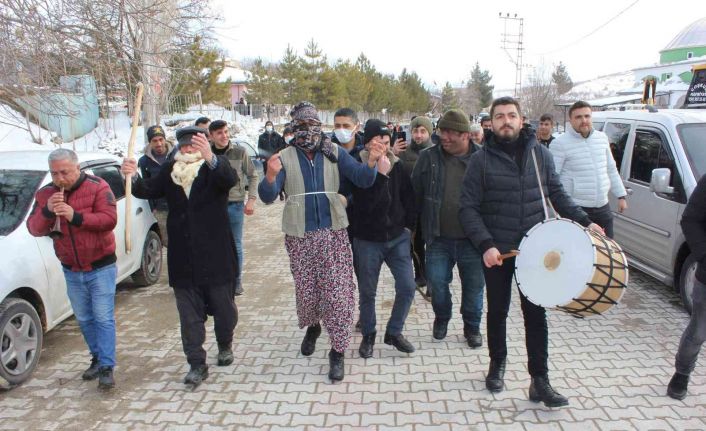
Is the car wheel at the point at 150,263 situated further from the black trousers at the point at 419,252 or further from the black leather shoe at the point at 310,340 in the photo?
the black trousers at the point at 419,252

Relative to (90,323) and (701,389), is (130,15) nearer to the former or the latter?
(90,323)

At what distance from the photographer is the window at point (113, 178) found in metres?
5.67

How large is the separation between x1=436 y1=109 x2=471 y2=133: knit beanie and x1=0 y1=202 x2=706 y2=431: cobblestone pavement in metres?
1.86

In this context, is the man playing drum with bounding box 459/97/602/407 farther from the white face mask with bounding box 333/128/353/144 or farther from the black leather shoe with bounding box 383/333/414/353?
the white face mask with bounding box 333/128/353/144

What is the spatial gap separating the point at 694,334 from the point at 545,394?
3.54 ft

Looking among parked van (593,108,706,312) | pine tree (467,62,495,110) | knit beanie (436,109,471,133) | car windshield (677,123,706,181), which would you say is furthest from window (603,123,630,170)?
pine tree (467,62,495,110)

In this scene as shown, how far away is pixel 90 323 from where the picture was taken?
3922 mm

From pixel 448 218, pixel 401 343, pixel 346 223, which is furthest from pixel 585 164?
pixel 346 223

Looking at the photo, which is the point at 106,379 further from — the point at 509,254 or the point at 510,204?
the point at 510,204

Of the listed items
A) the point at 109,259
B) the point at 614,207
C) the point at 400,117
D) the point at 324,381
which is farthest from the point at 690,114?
the point at 400,117

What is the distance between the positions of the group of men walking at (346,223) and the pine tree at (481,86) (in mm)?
89858

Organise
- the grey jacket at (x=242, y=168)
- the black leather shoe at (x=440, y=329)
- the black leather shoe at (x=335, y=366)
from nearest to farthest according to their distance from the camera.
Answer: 1. the black leather shoe at (x=335, y=366)
2. the black leather shoe at (x=440, y=329)
3. the grey jacket at (x=242, y=168)

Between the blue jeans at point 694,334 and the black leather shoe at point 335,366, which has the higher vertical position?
the blue jeans at point 694,334

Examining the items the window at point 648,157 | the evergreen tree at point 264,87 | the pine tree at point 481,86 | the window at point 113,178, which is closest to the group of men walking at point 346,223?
the window at point 113,178
